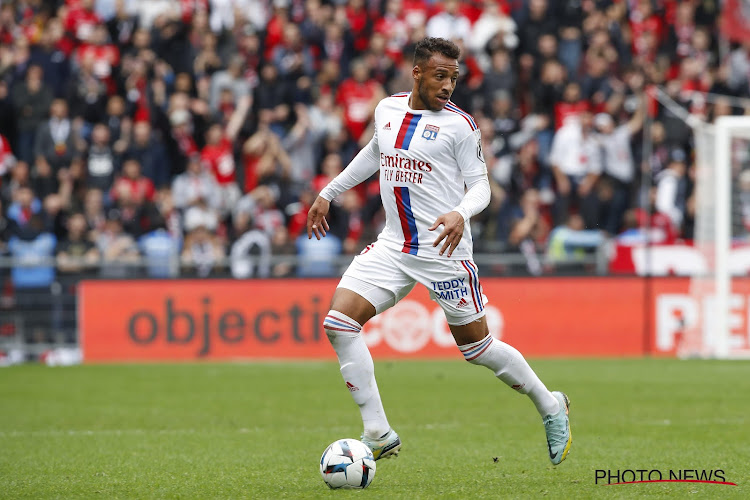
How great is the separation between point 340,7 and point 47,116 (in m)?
5.43

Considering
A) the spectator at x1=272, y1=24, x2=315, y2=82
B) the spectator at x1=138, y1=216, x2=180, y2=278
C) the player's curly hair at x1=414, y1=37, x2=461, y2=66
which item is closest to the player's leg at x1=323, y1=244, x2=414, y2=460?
the player's curly hair at x1=414, y1=37, x2=461, y2=66

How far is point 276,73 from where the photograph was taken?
1953 cm

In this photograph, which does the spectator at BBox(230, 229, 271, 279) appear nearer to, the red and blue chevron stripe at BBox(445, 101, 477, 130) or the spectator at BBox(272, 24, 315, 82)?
the spectator at BBox(272, 24, 315, 82)

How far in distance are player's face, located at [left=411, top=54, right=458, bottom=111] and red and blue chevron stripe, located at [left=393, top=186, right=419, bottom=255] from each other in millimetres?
546

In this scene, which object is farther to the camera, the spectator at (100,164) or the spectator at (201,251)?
the spectator at (100,164)

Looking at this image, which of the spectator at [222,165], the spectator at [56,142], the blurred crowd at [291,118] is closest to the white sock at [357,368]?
the blurred crowd at [291,118]

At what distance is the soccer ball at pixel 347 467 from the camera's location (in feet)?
21.4

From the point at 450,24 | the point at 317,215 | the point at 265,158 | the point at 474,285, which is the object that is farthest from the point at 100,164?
the point at 474,285

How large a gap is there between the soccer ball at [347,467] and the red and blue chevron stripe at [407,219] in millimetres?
1258

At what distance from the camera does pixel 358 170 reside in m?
7.50

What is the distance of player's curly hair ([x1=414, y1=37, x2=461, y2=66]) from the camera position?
697cm

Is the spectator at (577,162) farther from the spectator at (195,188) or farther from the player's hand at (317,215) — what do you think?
the player's hand at (317,215)

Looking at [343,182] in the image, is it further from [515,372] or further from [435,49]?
[515,372]

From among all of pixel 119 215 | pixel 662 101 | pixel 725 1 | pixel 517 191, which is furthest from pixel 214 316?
pixel 725 1
